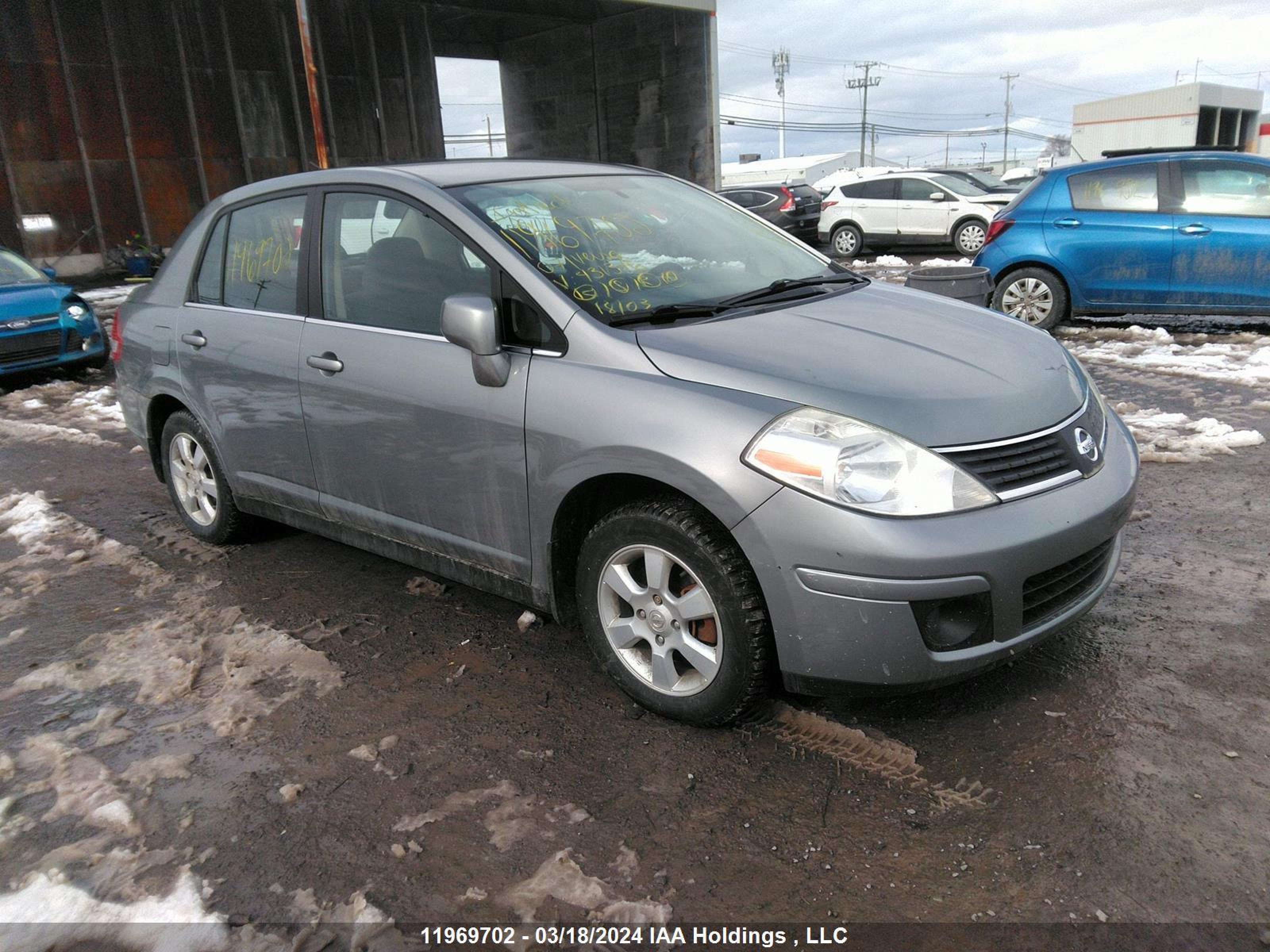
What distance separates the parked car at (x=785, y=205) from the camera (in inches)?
777

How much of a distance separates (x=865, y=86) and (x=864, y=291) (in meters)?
85.7

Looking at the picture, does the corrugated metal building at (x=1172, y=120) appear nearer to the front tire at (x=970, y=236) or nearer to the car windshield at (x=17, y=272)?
the front tire at (x=970, y=236)

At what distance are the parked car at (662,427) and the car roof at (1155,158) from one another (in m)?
5.95

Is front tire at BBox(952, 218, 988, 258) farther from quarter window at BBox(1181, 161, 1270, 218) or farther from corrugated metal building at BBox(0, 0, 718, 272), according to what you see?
quarter window at BBox(1181, 161, 1270, 218)

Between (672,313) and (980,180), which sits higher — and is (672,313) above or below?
below

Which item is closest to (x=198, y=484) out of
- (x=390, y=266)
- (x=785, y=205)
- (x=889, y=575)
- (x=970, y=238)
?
(x=390, y=266)

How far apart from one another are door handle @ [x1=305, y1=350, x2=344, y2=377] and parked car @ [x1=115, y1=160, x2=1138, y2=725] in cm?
1

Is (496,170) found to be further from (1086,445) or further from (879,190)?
(879,190)

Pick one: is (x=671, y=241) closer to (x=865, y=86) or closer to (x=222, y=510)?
(x=222, y=510)

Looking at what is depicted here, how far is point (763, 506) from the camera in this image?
2.54m

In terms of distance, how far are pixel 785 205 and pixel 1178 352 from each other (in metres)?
12.7

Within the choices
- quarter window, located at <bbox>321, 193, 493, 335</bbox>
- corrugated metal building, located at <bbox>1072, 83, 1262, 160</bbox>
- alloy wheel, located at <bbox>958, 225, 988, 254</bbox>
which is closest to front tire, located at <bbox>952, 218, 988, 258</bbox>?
alloy wheel, located at <bbox>958, 225, 988, 254</bbox>

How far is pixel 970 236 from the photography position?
1730cm

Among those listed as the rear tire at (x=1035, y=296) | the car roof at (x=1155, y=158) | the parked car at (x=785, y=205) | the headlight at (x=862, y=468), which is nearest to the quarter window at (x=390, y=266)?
the headlight at (x=862, y=468)
